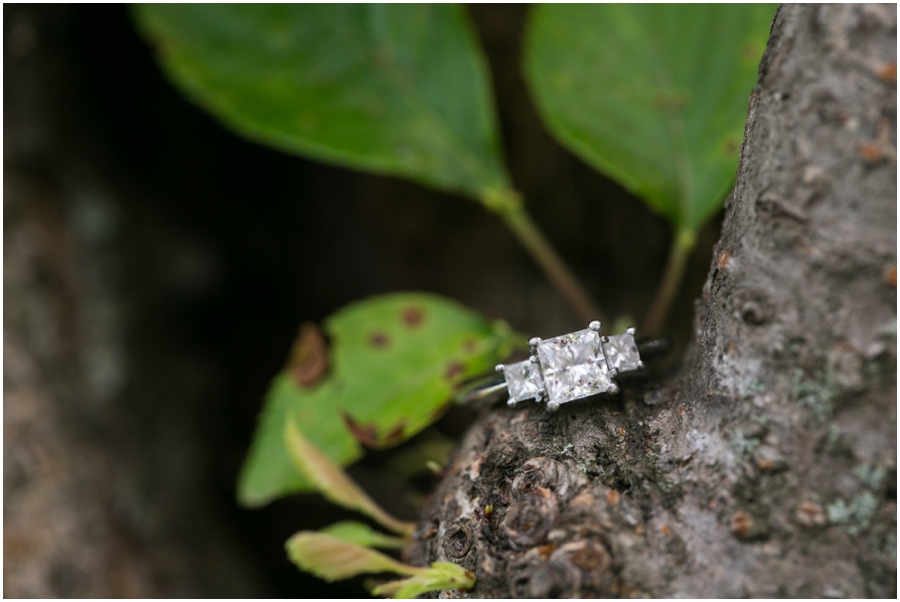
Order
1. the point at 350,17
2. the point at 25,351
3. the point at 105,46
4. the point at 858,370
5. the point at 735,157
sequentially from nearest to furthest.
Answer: the point at 858,370 < the point at 735,157 < the point at 350,17 < the point at 25,351 < the point at 105,46

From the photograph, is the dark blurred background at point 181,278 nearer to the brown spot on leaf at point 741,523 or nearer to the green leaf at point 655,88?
the green leaf at point 655,88

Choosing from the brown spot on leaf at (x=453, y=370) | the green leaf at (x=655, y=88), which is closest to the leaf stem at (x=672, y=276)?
the green leaf at (x=655, y=88)

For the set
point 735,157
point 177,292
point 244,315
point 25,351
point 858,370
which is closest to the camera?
point 858,370

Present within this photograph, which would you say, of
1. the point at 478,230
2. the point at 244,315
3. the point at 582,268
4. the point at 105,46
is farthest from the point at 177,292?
the point at 582,268

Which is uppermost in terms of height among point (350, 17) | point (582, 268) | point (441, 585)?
point (350, 17)

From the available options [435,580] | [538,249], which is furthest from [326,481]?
[538,249]

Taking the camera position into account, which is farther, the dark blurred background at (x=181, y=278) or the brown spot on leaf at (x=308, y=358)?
the dark blurred background at (x=181, y=278)

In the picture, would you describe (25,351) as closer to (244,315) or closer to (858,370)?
(244,315)
